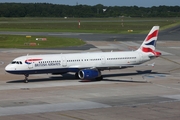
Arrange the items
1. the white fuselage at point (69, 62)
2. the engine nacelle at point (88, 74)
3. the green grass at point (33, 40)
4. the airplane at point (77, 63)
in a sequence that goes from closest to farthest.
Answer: the white fuselage at point (69, 62) → the airplane at point (77, 63) → the engine nacelle at point (88, 74) → the green grass at point (33, 40)

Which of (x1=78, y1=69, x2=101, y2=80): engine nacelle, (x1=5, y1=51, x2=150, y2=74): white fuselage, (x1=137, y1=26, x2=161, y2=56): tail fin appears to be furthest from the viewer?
(x1=137, y1=26, x2=161, y2=56): tail fin

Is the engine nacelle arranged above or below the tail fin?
below

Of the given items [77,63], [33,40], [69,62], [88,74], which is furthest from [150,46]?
[33,40]

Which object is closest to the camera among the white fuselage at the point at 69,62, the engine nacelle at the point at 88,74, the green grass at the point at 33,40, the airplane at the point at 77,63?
the white fuselage at the point at 69,62

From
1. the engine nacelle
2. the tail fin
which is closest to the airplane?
the engine nacelle

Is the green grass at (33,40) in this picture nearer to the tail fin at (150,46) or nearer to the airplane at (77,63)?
the tail fin at (150,46)

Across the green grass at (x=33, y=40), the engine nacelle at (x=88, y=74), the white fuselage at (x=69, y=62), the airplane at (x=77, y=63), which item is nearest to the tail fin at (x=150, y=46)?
the airplane at (x=77, y=63)

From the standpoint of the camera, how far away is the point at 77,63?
58.2m

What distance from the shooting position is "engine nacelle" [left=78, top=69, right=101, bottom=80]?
56.1 metres

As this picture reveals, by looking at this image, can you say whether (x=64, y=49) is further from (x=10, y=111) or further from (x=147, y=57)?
(x=10, y=111)

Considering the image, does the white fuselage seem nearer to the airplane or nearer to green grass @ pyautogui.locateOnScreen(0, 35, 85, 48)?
the airplane

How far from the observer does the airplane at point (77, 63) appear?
5519 cm

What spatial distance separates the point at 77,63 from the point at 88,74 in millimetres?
2680

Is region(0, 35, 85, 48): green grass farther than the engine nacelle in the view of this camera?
Yes
